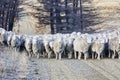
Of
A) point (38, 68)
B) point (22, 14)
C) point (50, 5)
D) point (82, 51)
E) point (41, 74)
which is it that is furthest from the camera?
point (22, 14)

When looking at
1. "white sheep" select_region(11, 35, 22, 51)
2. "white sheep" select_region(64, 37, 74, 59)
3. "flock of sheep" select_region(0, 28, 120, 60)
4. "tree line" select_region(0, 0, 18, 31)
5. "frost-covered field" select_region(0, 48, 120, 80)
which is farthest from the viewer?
"tree line" select_region(0, 0, 18, 31)

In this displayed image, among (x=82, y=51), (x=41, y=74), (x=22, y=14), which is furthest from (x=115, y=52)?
(x=22, y=14)

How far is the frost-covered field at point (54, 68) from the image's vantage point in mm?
17828

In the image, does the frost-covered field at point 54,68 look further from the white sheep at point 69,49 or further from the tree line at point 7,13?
the tree line at point 7,13

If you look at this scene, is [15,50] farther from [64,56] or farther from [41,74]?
[41,74]

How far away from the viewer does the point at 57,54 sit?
2253 cm

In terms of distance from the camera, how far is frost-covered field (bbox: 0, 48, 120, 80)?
1783cm

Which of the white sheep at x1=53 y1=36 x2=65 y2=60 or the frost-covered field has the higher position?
the white sheep at x1=53 y1=36 x2=65 y2=60

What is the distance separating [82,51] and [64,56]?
41.3 inches

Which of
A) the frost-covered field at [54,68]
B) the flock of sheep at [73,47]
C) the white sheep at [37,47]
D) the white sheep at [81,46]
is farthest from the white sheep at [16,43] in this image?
the white sheep at [81,46]

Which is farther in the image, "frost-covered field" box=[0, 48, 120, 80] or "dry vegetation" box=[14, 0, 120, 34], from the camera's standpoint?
"dry vegetation" box=[14, 0, 120, 34]

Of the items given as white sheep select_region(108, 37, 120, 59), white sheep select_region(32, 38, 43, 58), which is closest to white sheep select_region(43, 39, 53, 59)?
white sheep select_region(32, 38, 43, 58)

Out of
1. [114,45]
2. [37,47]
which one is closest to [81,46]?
[114,45]

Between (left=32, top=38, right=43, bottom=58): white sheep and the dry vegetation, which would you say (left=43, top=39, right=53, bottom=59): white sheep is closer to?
(left=32, top=38, right=43, bottom=58): white sheep
